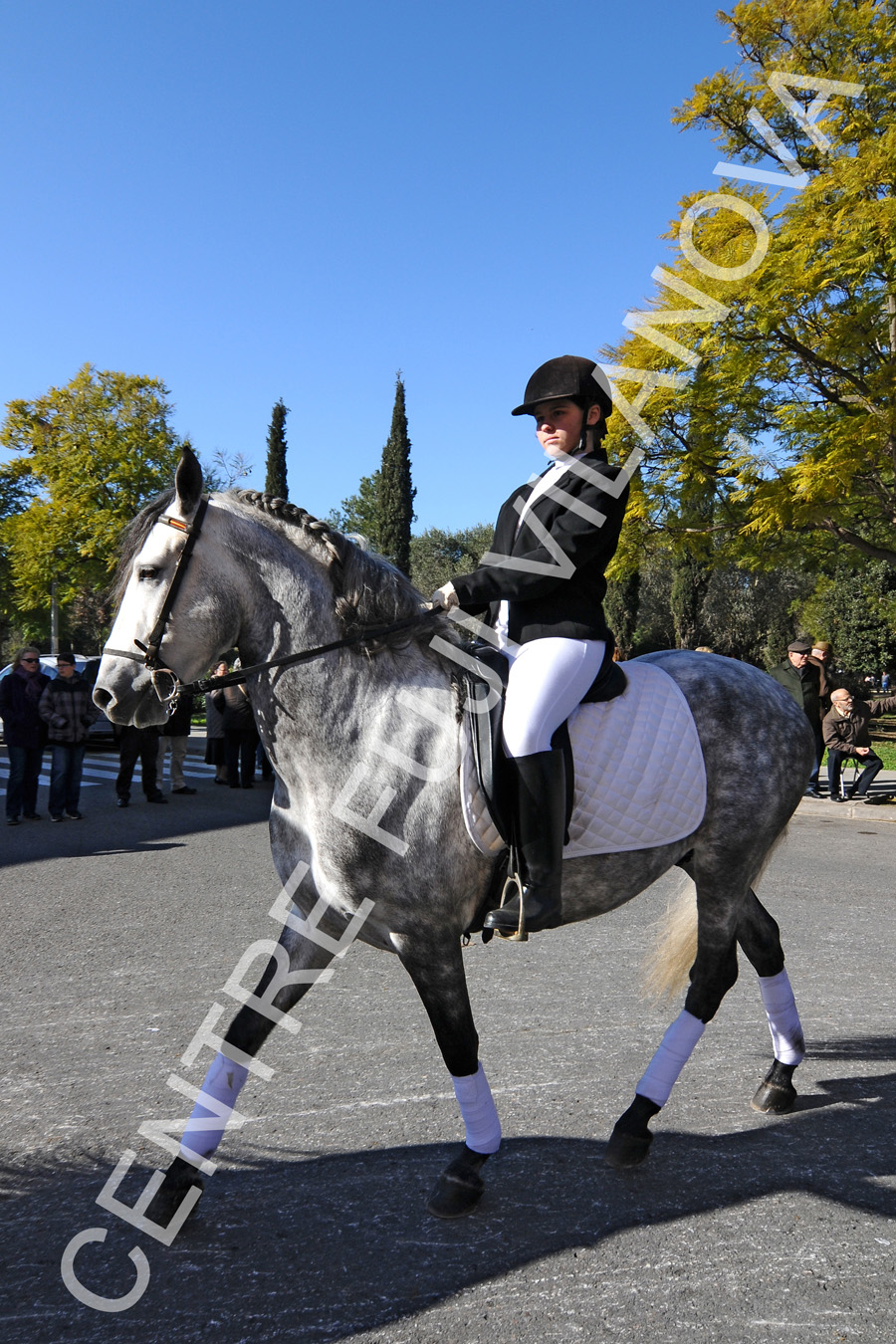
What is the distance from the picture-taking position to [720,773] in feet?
11.0

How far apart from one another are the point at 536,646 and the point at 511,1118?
1.74 meters

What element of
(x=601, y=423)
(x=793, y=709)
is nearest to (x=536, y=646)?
(x=601, y=423)

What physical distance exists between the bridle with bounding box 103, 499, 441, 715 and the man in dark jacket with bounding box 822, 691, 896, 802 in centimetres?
1090

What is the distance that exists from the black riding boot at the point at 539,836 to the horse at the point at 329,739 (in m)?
0.13

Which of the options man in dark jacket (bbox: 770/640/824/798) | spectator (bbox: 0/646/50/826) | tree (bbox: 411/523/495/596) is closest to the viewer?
spectator (bbox: 0/646/50/826)

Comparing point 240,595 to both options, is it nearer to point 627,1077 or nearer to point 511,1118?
point 511,1118

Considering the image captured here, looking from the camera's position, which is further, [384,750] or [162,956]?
[162,956]

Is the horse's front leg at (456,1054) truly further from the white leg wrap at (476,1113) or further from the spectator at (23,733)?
the spectator at (23,733)

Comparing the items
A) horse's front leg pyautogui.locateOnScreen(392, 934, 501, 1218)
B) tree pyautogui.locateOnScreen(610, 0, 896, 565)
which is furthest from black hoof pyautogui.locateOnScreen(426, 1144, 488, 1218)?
tree pyautogui.locateOnScreen(610, 0, 896, 565)

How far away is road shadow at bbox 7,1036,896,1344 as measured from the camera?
2.38 m

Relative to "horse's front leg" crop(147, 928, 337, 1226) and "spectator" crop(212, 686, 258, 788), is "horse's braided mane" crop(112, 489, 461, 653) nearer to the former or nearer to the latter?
"horse's front leg" crop(147, 928, 337, 1226)

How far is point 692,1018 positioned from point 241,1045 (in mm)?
1481

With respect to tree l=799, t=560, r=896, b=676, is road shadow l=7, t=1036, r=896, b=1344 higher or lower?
lower

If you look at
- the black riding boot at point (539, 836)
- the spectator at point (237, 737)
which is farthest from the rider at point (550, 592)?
the spectator at point (237, 737)
